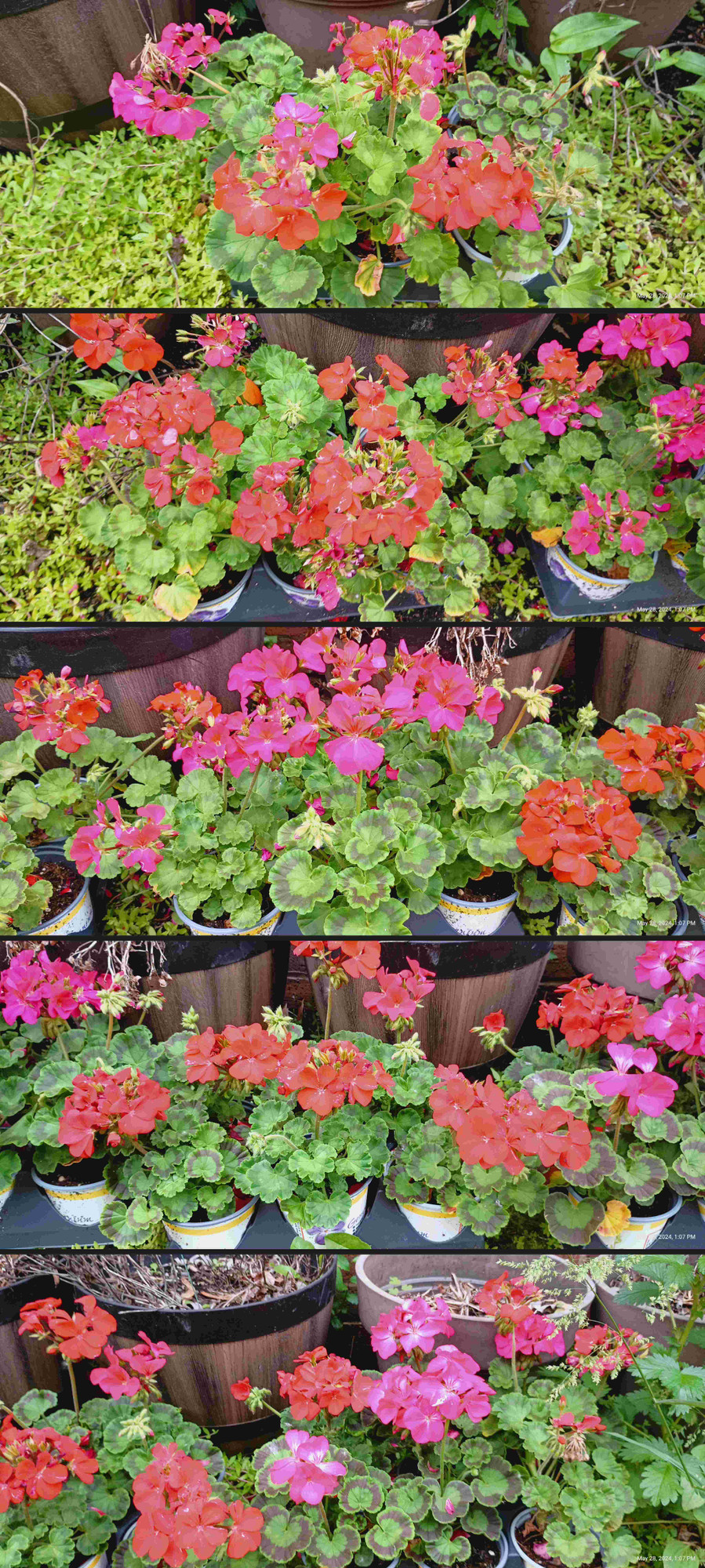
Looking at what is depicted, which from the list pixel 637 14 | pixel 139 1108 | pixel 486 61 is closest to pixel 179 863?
pixel 139 1108

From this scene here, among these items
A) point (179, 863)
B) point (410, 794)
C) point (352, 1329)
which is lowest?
point (352, 1329)

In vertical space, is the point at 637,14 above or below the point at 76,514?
above

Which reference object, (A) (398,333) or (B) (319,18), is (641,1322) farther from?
(B) (319,18)

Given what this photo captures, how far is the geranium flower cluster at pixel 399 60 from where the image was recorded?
1907 mm

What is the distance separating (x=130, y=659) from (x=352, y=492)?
0.71 metres

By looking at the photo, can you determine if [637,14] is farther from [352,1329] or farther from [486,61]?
[352,1329]

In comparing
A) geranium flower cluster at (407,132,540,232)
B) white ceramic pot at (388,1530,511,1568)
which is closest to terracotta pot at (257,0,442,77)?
geranium flower cluster at (407,132,540,232)

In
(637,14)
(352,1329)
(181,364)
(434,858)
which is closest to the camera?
(434,858)

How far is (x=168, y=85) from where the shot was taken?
217 cm

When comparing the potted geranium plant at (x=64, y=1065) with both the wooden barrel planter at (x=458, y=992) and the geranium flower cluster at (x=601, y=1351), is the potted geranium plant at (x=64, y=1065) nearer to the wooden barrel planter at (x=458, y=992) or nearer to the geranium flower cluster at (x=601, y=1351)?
the wooden barrel planter at (x=458, y=992)

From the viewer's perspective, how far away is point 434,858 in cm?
208

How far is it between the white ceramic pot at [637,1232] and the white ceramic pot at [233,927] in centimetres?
84

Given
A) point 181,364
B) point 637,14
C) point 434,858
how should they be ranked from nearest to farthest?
point 434,858 < point 637,14 < point 181,364

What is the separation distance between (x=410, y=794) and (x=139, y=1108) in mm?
805
